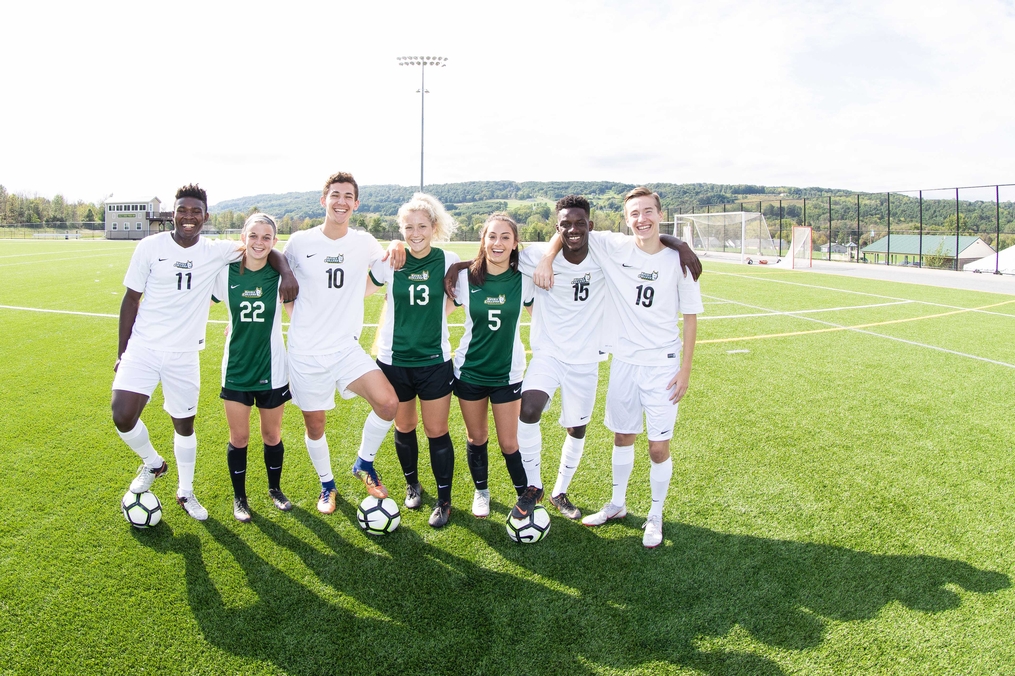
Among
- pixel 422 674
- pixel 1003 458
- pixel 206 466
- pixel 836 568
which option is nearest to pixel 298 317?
pixel 206 466

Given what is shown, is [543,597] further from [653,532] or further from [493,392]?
[493,392]

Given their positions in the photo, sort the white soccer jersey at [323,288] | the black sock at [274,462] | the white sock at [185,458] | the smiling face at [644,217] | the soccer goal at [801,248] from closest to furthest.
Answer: the smiling face at [644,217] → the white soccer jersey at [323,288] → the white sock at [185,458] → the black sock at [274,462] → the soccer goal at [801,248]

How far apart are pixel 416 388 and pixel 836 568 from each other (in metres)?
2.72

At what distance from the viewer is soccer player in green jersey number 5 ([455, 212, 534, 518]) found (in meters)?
3.80

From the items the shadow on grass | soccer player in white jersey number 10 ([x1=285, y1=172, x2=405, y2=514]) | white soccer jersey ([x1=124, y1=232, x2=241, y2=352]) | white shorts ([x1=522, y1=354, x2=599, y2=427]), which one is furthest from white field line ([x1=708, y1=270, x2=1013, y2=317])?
white soccer jersey ([x1=124, y1=232, x2=241, y2=352])

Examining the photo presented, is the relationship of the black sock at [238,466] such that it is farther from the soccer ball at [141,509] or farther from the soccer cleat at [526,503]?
the soccer cleat at [526,503]

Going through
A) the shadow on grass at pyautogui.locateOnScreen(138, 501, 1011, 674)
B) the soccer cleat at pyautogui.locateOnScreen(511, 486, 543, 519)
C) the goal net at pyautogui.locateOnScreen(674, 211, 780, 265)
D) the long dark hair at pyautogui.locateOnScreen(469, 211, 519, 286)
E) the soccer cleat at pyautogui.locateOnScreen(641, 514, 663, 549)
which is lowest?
the shadow on grass at pyautogui.locateOnScreen(138, 501, 1011, 674)

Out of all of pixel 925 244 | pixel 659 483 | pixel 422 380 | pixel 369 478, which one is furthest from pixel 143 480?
pixel 925 244

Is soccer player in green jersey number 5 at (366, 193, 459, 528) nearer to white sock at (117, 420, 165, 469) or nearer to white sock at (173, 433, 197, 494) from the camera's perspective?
white sock at (173, 433, 197, 494)

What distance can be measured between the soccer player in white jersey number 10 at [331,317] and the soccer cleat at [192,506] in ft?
2.90

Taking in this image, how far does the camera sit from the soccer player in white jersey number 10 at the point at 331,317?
393cm

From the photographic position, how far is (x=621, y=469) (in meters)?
4.02

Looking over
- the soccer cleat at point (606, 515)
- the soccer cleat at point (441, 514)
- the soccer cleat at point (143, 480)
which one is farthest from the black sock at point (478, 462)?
the soccer cleat at point (143, 480)

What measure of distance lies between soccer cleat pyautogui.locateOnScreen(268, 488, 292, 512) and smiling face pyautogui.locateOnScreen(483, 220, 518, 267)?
2.14 m
